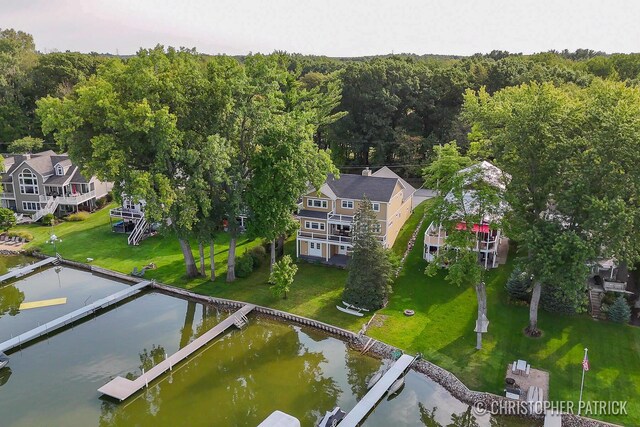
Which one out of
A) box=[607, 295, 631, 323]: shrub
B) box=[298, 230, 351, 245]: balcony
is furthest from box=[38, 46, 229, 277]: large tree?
box=[607, 295, 631, 323]: shrub

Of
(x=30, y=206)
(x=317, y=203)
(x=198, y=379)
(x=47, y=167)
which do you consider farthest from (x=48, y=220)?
(x=198, y=379)

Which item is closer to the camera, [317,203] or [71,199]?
[317,203]

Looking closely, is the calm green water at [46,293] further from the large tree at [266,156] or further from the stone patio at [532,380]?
the stone patio at [532,380]

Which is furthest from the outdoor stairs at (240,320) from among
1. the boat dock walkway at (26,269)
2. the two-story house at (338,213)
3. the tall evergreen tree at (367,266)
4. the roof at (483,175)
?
the boat dock walkway at (26,269)

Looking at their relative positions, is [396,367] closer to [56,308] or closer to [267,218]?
[267,218]

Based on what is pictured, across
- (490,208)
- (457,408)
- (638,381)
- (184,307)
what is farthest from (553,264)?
(184,307)

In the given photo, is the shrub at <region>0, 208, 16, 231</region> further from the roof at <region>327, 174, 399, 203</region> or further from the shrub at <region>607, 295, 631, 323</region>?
the shrub at <region>607, 295, 631, 323</region>

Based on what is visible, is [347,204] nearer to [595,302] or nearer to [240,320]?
[240,320]
